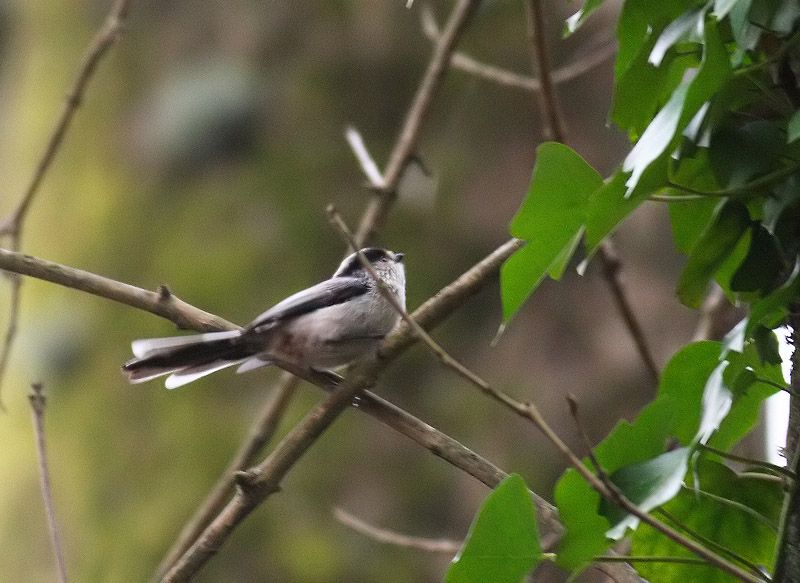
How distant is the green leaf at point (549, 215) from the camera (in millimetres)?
908

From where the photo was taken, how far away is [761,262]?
90 cm

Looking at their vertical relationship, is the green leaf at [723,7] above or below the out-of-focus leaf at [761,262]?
above

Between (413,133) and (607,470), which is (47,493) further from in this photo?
(413,133)

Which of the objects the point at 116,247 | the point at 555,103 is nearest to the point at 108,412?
the point at 116,247

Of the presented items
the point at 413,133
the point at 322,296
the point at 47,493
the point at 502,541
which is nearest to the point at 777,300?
the point at 502,541

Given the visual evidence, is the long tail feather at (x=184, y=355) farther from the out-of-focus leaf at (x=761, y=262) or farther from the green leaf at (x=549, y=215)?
the out-of-focus leaf at (x=761, y=262)

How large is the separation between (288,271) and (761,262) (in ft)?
7.05

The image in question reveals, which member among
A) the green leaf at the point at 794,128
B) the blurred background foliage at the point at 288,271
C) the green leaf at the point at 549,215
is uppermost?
the green leaf at the point at 794,128

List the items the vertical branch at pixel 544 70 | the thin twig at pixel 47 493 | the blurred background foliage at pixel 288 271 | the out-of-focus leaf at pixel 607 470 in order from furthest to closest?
the blurred background foliage at pixel 288 271 < the vertical branch at pixel 544 70 < the thin twig at pixel 47 493 < the out-of-focus leaf at pixel 607 470

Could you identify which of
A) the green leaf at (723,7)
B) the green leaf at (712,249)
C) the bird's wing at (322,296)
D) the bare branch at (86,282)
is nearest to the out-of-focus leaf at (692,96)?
the green leaf at (723,7)

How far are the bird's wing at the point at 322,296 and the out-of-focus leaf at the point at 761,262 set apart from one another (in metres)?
0.97

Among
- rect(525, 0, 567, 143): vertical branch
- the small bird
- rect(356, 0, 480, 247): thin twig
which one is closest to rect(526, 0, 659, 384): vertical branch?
rect(525, 0, 567, 143): vertical branch

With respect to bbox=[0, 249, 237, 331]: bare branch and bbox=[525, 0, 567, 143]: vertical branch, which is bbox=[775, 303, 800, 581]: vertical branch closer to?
bbox=[0, 249, 237, 331]: bare branch

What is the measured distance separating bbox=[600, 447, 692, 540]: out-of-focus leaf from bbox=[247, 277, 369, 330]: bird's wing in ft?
3.17
